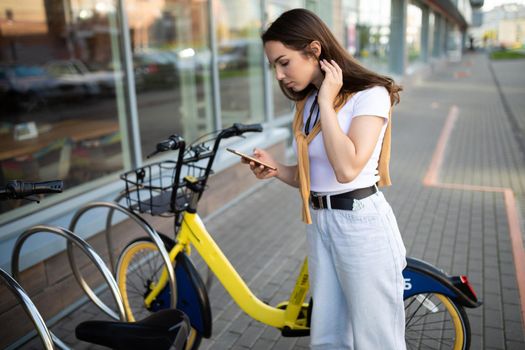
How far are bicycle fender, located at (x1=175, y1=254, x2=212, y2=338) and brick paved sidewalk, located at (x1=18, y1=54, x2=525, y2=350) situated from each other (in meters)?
0.52

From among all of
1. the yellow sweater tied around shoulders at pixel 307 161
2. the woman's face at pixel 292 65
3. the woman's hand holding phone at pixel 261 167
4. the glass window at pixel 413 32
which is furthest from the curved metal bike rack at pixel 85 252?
the glass window at pixel 413 32

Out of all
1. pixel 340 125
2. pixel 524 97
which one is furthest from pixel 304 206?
pixel 524 97

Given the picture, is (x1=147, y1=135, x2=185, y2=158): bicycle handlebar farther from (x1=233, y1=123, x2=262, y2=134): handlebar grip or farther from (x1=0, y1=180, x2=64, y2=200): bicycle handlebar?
(x1=0, y1=180, x2=64, y2=200): bicycle handlebar

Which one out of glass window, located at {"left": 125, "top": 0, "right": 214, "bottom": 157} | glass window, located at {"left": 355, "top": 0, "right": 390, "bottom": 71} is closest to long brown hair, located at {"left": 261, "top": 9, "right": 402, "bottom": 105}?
glass window, located at {"left": 125, "top": 0, "right": 214, "bottom": 157}

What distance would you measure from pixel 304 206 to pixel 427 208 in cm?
386

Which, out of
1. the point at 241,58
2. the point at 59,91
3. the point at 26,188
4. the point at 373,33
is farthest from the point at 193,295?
the point at 373,33

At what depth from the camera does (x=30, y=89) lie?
997 cm

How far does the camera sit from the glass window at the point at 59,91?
586 cm

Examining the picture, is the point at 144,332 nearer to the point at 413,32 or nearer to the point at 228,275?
the point at 228,275

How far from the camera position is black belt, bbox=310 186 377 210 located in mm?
1899

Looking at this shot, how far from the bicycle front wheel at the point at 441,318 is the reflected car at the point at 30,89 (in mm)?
8411

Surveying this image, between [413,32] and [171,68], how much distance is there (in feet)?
41.1

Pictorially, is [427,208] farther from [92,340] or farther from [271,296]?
[92,340]

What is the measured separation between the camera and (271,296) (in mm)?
3586
